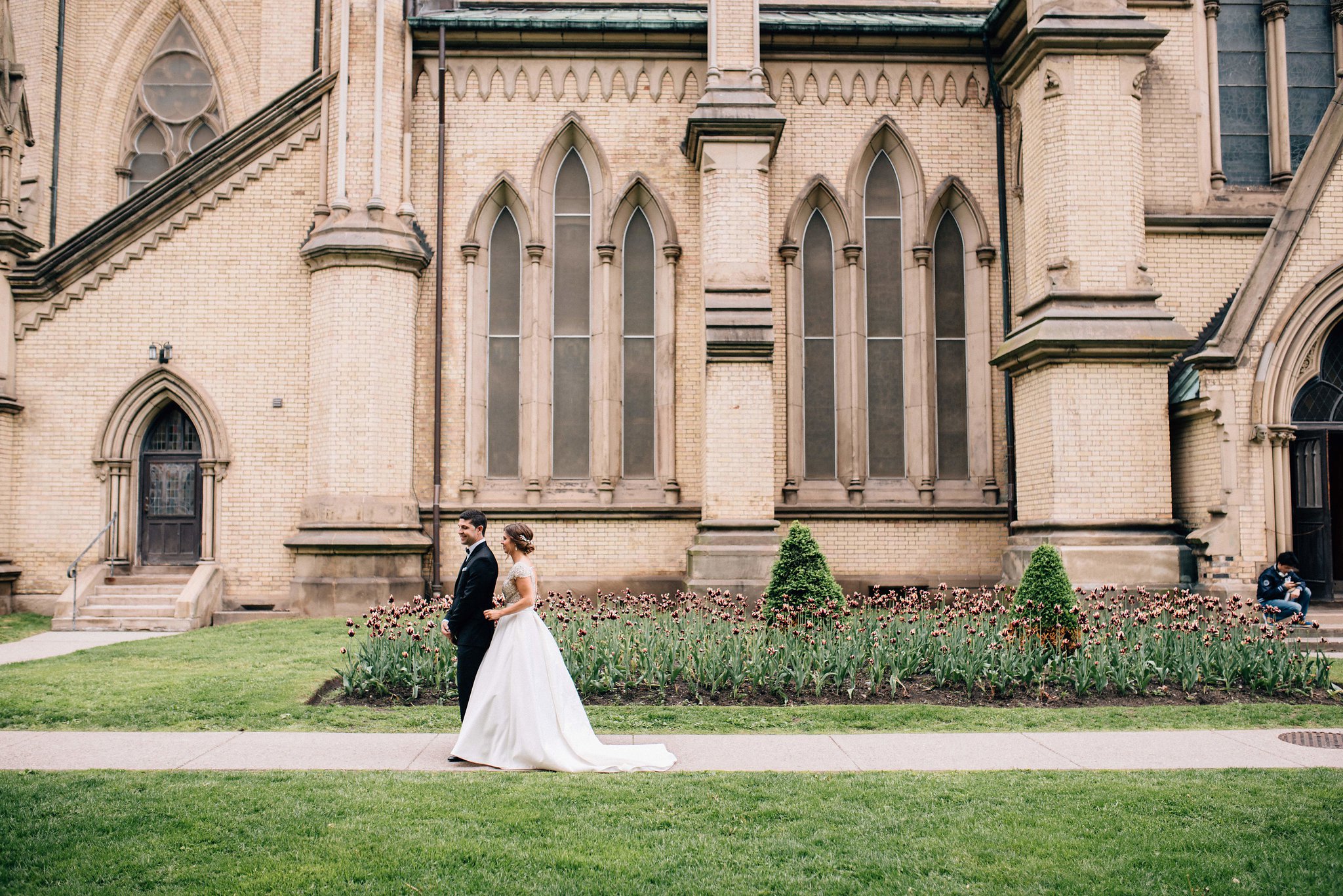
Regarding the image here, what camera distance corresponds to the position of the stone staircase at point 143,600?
15.1 meters

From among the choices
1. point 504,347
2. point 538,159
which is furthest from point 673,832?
point 538,159

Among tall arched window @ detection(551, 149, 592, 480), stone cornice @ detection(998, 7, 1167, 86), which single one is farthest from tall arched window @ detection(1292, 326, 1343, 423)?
tall arched window @ detection(551, 149, 592, 480)

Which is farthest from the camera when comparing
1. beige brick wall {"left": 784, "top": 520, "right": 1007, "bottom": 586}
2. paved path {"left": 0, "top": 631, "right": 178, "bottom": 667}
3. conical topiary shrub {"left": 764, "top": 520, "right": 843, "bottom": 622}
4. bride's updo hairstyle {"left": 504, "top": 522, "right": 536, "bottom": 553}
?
beige brick wall {"left": 784, "top": 520, "right": 1007, "bottom": 586}

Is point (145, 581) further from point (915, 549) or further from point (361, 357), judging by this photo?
point (915, 549)

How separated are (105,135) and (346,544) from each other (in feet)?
44.8

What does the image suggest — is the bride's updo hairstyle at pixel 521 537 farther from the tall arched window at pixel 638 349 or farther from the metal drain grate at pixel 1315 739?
the tall arched window at pixel 638 349

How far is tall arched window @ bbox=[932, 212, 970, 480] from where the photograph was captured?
1708cm

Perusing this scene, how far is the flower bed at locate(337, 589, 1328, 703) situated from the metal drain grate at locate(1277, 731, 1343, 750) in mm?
1377

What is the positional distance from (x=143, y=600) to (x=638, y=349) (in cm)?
862

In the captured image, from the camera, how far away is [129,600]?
613 inches

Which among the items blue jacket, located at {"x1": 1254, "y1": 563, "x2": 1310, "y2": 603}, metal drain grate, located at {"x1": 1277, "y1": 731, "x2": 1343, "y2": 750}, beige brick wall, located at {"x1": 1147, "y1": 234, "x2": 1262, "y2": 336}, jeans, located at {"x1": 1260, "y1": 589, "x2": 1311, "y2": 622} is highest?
beige brick wall, located at {"x1": 1147, "y1": 234, "x2": 1262, "y2": 336}

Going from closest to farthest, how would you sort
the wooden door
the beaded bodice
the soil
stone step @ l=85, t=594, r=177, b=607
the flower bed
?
1. the beaded bodice
2. the soil
3. the flower bed
4. the wooden door
5. stone step @ l=85, t=594, r=177, b=607

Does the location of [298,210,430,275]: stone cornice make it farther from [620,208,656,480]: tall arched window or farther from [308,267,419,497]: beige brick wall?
[620,208,656,480]: tall arched window

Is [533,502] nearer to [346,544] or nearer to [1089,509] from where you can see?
[346,544]
